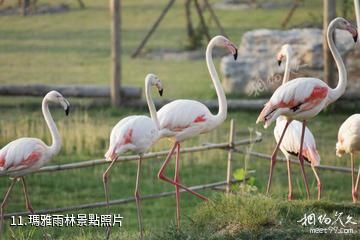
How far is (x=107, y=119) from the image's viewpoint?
12.7 meters

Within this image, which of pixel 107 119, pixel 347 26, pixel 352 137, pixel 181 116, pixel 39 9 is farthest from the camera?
pixel 39 9

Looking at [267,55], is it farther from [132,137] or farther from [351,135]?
[132,137]

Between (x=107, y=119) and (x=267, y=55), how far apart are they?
2.87 m

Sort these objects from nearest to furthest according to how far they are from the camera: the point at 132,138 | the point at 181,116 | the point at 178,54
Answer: the point at 132,138 → the point at 181,116 → the point at 178,54

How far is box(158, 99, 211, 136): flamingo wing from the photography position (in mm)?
7613

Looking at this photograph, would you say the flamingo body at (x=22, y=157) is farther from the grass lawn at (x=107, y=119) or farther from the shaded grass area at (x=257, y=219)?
the shaded grass area at (x=257, y=219)

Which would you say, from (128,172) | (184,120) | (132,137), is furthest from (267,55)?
(132,137)

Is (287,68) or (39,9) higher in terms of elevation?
(287,68)

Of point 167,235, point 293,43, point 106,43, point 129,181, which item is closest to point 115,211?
point 129,181

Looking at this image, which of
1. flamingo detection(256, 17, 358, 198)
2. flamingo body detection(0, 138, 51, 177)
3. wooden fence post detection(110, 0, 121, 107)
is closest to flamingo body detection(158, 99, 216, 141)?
flamingo detection(256, 17, 358, 198)

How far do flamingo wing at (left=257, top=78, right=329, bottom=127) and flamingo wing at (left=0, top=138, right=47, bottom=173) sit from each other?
1710mm

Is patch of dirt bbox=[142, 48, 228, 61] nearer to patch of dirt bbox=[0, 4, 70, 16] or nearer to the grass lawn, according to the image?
the grass lawn

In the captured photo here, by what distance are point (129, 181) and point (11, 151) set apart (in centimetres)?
322
